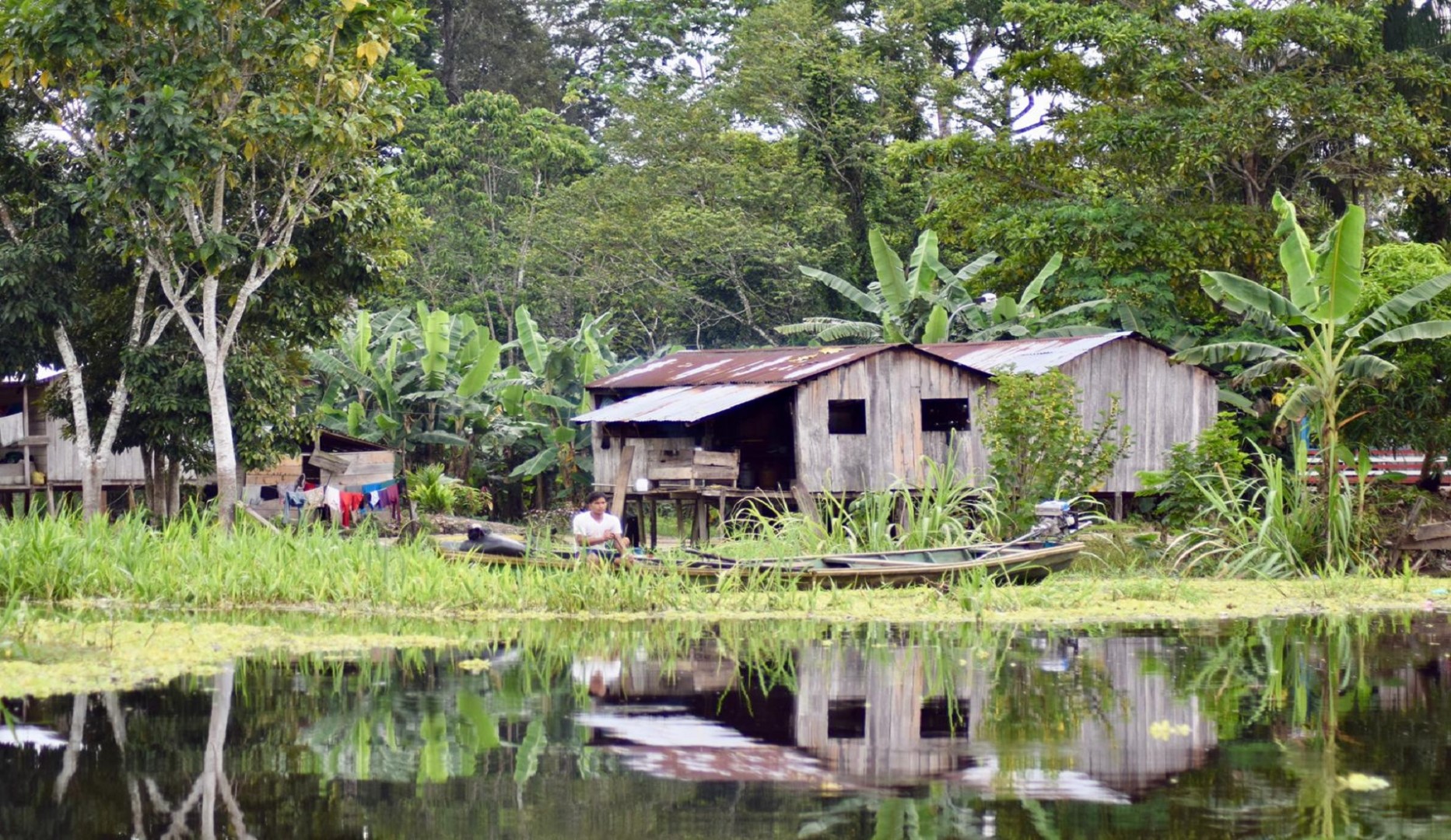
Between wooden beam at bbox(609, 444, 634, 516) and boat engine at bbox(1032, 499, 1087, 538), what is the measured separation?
21.4 ft

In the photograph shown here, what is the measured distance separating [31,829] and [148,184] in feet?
47.4

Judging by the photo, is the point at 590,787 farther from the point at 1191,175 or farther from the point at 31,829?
the point at 1191,175

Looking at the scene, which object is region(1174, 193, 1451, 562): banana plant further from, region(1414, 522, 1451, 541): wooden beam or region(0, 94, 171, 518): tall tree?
region(0, 94, 171, 518): tall tree

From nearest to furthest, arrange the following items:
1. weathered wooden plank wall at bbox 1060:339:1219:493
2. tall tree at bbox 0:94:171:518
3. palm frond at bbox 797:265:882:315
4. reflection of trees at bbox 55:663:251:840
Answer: reflection of trees at bbox 55:663:251:840 → tall tree at bbox 0:94:171:518 → weathered wooden plank wall at bbox 1060:339:1219:493 → palm frond at bbox 797:265:882:315

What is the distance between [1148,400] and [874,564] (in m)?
10.5

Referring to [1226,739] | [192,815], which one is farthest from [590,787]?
[1226,739]

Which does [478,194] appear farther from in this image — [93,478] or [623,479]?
[93,478]

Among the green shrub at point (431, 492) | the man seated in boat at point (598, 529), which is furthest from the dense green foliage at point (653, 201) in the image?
the man seated in boat at point (598, 529)

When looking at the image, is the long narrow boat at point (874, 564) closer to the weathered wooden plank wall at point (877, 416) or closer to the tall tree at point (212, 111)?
the weathered wooden plank wall at point (877, 416)

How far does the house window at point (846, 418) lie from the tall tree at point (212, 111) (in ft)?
23.9

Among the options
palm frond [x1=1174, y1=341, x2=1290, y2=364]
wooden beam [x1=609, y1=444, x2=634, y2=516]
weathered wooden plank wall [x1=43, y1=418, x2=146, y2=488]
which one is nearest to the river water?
palm frond [x1=1174, y1=341, x2=1290, y2=364]

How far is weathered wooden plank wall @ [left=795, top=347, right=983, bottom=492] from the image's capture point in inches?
926

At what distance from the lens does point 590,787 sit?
7762 mm

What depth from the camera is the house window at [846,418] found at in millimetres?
24266
